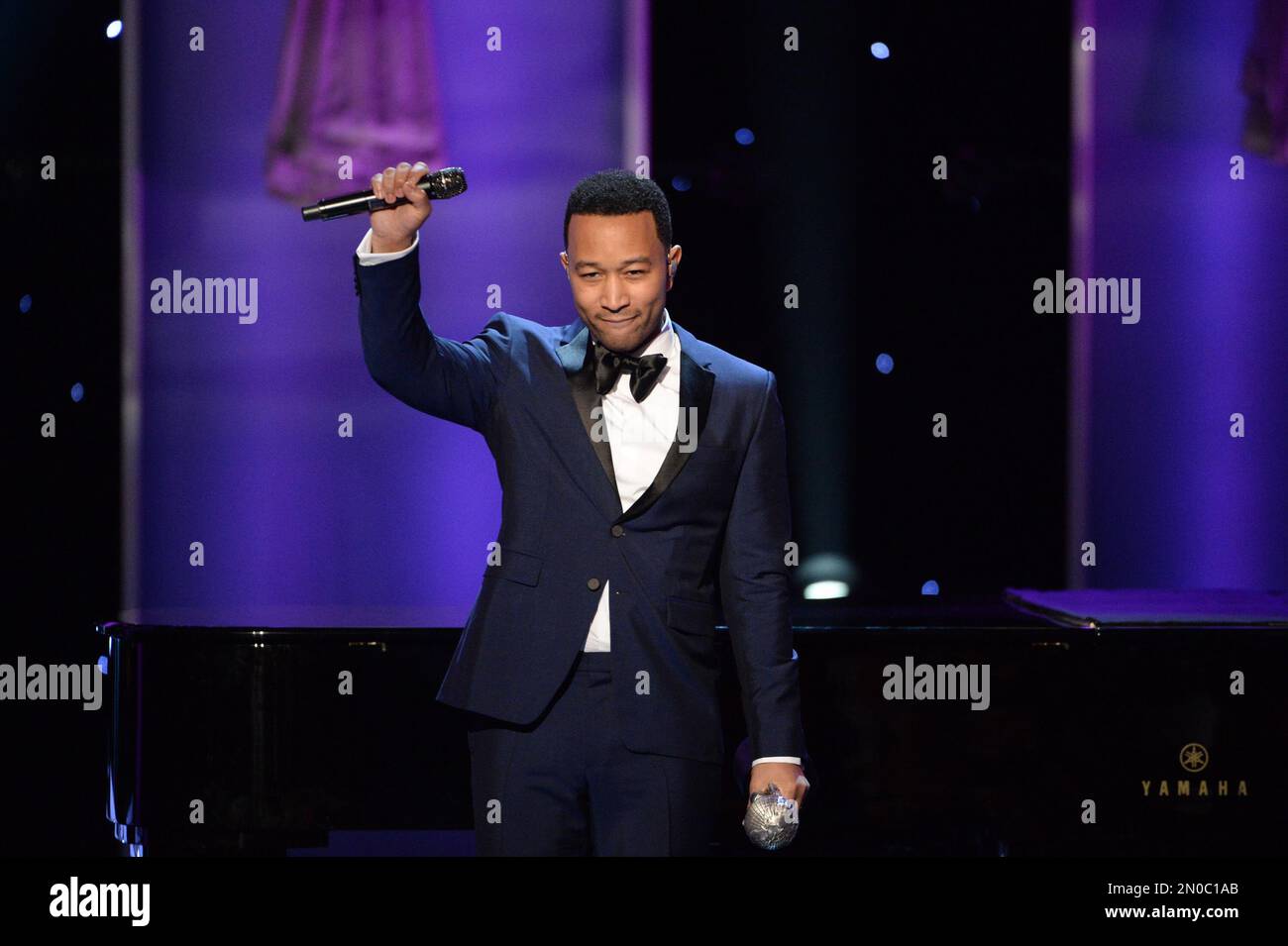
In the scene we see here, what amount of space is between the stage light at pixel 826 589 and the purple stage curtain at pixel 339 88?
1.83m

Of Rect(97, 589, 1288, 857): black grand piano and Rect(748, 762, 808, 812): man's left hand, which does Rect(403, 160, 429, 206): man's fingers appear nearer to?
Rect(748, 762, 808, 812): man's left hand

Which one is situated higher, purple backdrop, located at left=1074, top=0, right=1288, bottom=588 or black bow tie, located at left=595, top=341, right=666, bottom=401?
purple backdrop, located at left=1074, top=0, right=1288, bottom=588

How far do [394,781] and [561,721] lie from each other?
0.96 metres

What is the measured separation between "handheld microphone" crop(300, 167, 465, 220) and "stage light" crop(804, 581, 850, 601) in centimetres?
281

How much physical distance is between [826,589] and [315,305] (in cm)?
190

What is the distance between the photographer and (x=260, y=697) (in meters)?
3.20

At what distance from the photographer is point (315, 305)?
194 inches

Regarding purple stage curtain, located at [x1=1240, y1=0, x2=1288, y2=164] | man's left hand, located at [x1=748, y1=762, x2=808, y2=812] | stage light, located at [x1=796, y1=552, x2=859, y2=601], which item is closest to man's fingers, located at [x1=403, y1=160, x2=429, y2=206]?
man's left hand, located at [x1=748, y1=762, x2=808, y2=812]

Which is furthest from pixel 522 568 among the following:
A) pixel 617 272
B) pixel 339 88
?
pixel 339 88

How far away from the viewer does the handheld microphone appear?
2250 millimetres

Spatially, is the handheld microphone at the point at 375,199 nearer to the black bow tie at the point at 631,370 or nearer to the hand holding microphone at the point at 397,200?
the hand holding microphone at the point at 397,200

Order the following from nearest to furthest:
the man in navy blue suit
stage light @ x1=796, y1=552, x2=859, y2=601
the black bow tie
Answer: the man in navy blue suit
the black bow tie
stage light @ x1=796, y1=552, x2=859, y2=601
